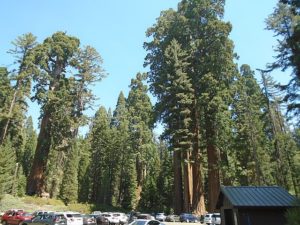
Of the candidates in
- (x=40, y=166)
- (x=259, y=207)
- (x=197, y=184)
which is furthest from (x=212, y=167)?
(x=40, y=166)

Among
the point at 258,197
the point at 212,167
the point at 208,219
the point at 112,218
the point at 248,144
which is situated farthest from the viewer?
the point at 248,144

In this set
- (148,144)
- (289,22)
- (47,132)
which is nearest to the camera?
(289,22)

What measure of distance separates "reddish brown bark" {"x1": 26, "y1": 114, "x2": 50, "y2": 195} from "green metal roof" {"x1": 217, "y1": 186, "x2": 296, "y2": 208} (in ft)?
93.9

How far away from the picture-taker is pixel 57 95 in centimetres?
4544

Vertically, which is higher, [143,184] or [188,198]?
[143,184]

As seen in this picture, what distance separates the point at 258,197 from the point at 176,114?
17.4 metres

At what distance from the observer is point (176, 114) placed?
36156 mm

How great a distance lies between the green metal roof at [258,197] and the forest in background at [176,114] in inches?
209

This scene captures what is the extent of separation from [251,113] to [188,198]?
18.4 metres

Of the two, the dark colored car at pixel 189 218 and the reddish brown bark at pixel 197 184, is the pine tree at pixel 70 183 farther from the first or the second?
the reddish brown bark at pixel 197 184

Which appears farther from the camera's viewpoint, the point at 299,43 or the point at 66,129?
the point at 66,129

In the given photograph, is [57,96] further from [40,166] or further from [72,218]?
[72,218]

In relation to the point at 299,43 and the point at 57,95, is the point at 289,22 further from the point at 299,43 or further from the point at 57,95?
the point at 57,95

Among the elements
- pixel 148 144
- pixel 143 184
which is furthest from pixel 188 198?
pixel 143 184
